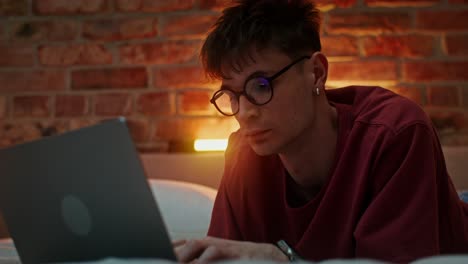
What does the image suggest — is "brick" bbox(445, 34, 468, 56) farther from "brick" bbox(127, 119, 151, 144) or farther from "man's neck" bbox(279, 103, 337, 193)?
"brick" bbox(127, 119, 151, 144)

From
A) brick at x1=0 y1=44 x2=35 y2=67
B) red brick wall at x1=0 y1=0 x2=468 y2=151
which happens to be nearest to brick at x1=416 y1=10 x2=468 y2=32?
red brick wall at x1=0 y1=0 x2=468 y2=151

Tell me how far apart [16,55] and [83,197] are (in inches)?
69.9

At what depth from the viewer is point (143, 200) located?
0.56 metres

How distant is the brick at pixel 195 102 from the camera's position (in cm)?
204

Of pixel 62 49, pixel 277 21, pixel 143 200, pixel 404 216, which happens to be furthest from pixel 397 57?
pixel 143 200

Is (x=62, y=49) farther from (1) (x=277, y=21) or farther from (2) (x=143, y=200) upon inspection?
(2) (x=143, y=200)

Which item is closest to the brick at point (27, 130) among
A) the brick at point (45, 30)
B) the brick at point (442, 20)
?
the brick at point (45, 30)

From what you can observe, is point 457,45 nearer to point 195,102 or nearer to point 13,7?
point 195,102

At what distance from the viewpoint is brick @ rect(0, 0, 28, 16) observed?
2.16 meters

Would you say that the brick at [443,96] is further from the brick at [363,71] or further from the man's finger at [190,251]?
the man's finger at [190,251]

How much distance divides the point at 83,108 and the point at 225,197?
3.67 feet

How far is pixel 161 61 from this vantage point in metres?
2.08

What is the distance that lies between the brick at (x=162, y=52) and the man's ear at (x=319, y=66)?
0.98m

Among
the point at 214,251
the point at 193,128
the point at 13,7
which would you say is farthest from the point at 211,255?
the point at 13,7
